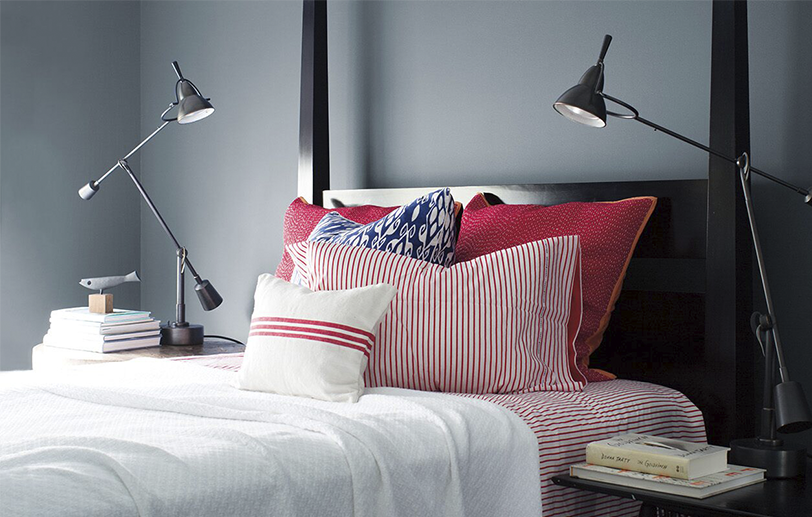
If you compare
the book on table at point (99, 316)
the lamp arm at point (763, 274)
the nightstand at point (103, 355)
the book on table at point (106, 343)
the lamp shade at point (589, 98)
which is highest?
the lamp shade at point (589, 98)

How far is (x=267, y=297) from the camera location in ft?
6.61

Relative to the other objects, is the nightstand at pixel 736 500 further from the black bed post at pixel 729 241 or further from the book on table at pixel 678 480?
the black bed post at pixel 729 241

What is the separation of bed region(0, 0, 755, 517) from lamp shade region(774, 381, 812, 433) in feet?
1.13

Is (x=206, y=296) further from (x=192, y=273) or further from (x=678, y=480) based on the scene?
(x=678, y=480)

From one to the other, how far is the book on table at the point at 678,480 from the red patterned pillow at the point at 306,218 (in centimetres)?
111

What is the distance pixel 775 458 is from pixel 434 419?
0.62 m

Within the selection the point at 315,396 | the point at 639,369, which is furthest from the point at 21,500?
the point at 639,369

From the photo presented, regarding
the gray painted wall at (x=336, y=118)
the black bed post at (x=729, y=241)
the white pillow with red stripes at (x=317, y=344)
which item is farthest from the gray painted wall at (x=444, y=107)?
the white pillow with red stripes at (x=317, y=344)

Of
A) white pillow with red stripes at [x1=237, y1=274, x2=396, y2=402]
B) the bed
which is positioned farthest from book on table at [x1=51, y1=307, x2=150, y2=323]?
white pillow with red stripes at [x1=237, y1=274, x2=396, y2=402]

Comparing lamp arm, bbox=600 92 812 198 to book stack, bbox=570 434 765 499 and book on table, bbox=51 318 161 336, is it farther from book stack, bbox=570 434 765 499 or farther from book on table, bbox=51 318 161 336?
book on table, bbox=51 318 161 336

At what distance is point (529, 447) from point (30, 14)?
2.87 meters

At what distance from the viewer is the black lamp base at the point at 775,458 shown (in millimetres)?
1679

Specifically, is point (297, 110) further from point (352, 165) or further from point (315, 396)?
point (315, 396)

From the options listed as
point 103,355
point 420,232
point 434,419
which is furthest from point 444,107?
point 434,419
